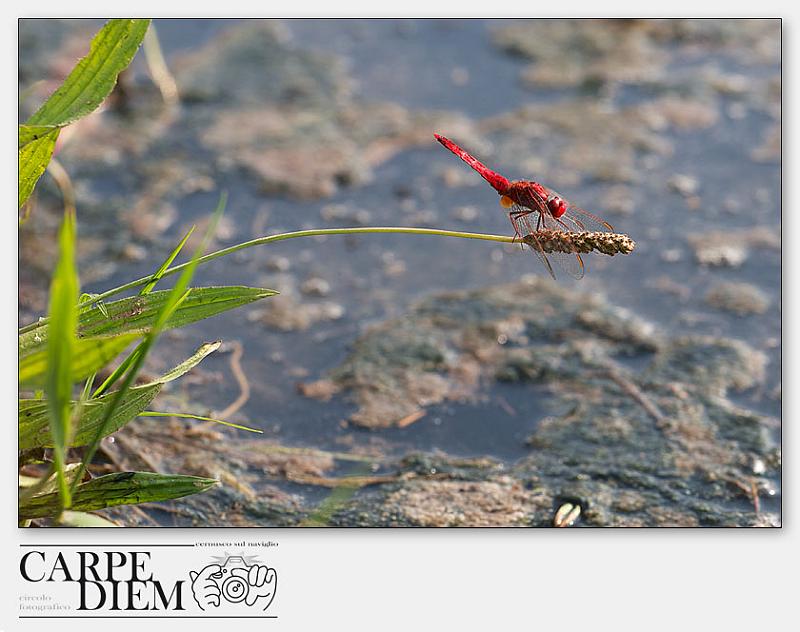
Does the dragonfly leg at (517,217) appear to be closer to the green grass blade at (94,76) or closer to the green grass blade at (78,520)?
the green grass blade at (94,76)

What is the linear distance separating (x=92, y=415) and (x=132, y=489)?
13cm

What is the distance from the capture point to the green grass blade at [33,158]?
61.2 inches

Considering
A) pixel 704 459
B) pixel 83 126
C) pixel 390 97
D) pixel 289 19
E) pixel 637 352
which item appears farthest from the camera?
pixel 289 19

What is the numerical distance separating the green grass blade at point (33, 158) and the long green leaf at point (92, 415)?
0.39 metres

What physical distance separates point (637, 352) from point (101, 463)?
4.04 feet

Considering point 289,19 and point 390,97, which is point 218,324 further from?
point 289,19

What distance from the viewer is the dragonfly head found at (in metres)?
1.60

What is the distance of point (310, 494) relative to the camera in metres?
1.80

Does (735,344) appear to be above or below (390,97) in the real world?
below

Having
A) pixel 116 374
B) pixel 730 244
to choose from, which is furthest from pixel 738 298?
pixel 116 374

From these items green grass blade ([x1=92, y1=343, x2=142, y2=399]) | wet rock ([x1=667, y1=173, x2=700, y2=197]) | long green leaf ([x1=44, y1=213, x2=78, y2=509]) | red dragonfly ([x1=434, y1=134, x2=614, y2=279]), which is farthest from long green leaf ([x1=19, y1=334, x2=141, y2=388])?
wet rock ([x1=667, y1=173, x2=700, y2=197])

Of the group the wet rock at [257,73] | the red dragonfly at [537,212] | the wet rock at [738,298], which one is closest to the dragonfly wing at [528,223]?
the red dragonfly at [537,212]

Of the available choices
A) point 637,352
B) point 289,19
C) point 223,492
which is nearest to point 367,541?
point 223,492

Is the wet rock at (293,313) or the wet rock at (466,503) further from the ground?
the wet rock at (293,313)
